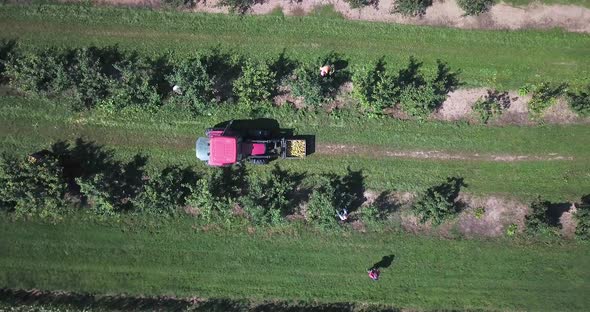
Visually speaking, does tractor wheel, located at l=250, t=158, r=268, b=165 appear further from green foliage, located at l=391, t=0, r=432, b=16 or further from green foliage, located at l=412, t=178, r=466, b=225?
green foliage, located at l=391, t=0, r=432, b=16

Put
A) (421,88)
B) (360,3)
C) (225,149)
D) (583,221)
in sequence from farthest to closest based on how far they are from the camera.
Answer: (360,3) < (583,221) < (421,88) < (225,149)

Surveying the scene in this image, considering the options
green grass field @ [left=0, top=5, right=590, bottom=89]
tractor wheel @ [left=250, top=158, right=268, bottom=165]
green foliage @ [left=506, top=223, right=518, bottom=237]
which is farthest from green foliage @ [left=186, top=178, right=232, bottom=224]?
green foliage @ [left=506, top=223, right=518, bottom=237]

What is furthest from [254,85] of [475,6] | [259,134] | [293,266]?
[475,6]

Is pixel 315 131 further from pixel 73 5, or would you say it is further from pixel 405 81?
pixel 73 5

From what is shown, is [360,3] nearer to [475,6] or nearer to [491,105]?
[475,6]

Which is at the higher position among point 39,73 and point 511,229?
point 39,73
